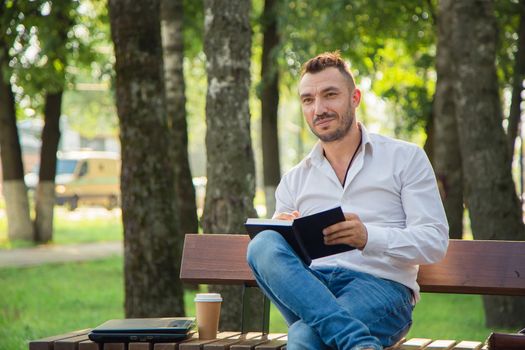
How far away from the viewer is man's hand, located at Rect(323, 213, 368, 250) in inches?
189

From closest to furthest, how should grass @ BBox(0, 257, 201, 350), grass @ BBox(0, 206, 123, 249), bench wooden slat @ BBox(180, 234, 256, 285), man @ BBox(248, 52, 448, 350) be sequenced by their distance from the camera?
man @ BBox(248, 52, 448, 350) < bench wooden slat @ BBox(180, 234, 256, 285) < grass @ BBox(0, 257, 201, 350) < grass @ BBox(0, 206, 123, 249)

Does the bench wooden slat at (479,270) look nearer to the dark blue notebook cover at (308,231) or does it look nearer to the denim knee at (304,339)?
the dark blue notebook cover at (308,231)

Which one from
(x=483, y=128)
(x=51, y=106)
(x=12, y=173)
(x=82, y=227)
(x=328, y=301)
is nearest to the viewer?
(x=328, y=301)

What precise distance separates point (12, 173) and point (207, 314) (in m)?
17.1

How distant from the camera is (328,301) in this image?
468 cm

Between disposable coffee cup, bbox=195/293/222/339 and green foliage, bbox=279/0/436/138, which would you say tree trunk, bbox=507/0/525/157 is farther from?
disposable coffee cup, bbox=195/293/222/339

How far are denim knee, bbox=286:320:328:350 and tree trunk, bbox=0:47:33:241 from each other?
17294 mm

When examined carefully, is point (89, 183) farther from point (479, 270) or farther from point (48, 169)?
point (479, 270)

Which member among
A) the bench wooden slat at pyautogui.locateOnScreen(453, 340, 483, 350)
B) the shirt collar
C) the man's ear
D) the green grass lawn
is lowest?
the green grass lawn

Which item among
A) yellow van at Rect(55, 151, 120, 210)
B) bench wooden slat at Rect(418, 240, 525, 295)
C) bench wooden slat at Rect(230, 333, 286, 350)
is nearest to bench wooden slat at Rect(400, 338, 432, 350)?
bench wooden slat at Rect(418, 240, 525, 295)

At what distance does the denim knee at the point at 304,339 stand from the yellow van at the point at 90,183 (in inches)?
1526

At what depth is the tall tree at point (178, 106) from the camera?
14.1 metres

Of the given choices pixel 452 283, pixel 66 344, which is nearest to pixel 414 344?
pixel 452 283

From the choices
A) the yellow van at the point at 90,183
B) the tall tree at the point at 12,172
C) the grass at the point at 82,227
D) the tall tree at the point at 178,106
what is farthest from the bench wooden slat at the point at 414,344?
the yellow van at the point at 90,183
